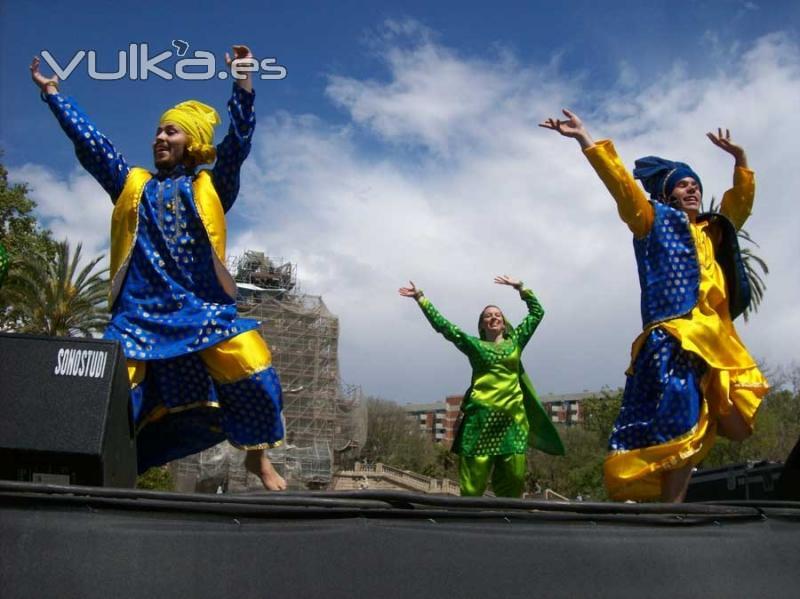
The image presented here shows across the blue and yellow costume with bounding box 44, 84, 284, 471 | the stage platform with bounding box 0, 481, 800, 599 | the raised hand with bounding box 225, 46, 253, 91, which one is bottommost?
the stage platform with bounding box 0, 481, 800, 599

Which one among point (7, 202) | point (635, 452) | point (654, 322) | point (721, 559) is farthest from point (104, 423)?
point (7, 202)

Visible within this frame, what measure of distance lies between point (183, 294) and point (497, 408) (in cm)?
272

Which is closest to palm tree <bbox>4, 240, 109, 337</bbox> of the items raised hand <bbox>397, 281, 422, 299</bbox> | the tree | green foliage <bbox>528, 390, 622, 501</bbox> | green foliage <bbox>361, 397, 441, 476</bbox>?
the tree

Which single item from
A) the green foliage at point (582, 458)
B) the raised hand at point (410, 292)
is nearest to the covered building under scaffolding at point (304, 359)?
the green foliage at point (582, 458)

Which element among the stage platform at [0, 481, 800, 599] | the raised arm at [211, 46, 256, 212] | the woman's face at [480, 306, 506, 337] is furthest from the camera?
the woman's face at [480, 306, 506, 337]

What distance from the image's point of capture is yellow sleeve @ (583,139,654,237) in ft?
11.6

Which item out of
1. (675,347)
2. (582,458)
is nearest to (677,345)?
(675,347)

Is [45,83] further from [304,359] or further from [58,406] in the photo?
[304,359]

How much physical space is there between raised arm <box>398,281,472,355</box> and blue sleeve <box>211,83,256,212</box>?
7.77 feet

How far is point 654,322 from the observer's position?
11.6ft

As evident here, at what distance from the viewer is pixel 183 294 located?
137 inches

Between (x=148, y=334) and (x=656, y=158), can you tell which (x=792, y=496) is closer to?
(x=656, y=158)

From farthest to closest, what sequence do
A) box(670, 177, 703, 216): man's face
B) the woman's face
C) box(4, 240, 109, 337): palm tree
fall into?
box(4, 240, 109, 337): palm tree
the woman's face
box(670, 177, 703, 216): man's face

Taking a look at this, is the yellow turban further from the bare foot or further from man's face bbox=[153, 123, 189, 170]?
the bare foot
